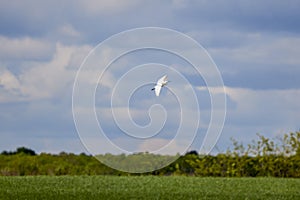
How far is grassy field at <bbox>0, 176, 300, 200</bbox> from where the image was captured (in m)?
9.84

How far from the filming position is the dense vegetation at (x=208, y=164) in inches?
609

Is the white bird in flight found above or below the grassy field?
above

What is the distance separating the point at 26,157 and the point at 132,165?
3.07 meters

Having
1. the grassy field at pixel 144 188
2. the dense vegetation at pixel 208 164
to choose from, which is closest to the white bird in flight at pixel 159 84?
the grassy field at pixel 144 188

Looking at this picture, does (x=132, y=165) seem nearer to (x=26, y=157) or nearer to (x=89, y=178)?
(x=89, y=178)

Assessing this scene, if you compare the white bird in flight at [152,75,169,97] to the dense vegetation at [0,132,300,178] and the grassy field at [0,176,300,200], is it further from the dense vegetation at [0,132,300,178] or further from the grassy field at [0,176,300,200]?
the dense vegetation at [0,132,300,178]

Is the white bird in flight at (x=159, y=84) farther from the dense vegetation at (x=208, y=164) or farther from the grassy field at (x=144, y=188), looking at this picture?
the dense vegetation at (x=208, y=164)

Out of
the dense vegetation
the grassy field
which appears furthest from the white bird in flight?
the dense vegetation

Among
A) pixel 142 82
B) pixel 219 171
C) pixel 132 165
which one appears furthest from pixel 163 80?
pixel 219 171

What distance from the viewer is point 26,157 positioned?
15805mm

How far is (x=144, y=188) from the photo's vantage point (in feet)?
36.0

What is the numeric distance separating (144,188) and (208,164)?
538cm

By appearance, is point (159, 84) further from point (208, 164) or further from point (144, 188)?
point (208, 164)

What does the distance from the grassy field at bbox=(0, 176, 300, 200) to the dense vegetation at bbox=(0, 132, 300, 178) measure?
2.63m
